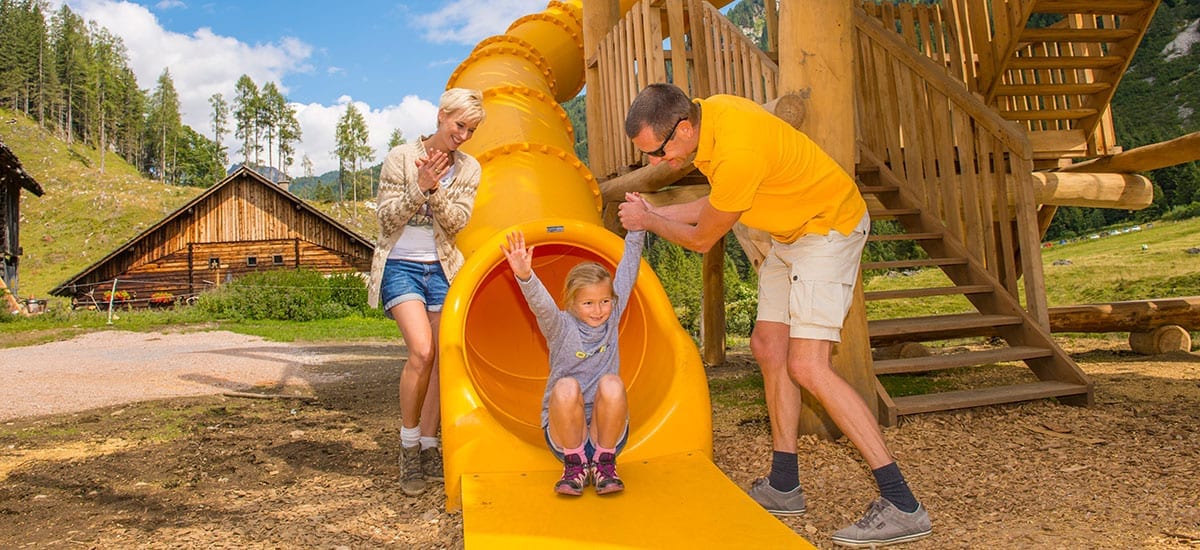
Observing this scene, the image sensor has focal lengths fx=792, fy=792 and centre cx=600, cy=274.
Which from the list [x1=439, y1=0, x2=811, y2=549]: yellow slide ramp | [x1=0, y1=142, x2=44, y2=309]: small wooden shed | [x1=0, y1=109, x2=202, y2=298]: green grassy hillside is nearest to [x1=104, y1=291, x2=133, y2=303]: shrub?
[x1=0, y1=142, x2=44, y2=309]: small wooden shed

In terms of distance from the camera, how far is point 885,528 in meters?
2.63

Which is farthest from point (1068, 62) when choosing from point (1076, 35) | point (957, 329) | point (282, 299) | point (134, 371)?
point (282, 299)

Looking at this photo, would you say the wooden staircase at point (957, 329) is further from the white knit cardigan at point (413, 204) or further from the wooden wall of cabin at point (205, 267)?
the wooden wall of cabin at point (205, 267)

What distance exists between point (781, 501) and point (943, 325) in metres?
2.43

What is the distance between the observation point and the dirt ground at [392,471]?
286 cm

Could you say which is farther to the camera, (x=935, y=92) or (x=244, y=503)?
(x=935, y=92)

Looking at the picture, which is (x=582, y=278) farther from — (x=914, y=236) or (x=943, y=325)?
(x=914, y=236)

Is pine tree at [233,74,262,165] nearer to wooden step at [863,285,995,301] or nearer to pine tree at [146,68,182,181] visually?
pine tree at [146,68,182,181]

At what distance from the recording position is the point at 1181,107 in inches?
1866

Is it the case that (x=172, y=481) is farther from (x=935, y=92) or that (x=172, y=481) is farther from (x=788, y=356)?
(x=935, y=92)

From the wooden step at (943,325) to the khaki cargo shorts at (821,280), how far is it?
2.05 m

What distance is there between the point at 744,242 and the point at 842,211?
1.48 metres

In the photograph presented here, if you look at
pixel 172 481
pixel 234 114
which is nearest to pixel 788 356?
pixel 172 481

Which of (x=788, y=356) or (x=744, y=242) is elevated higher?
(x=744, y=242)
